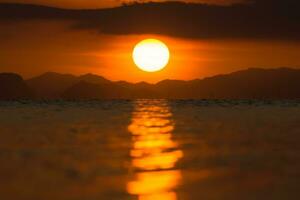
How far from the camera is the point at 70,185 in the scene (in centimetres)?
1886

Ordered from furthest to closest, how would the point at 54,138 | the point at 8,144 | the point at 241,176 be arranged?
the point at 54,138 < the point at 8,144 < the point at 241,176

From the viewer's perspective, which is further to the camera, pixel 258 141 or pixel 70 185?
pixel 258 141

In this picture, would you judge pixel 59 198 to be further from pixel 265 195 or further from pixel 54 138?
pixel 54 138

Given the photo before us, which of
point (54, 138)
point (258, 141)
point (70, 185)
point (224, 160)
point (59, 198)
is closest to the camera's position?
point (59, 198)

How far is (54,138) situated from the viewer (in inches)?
1505

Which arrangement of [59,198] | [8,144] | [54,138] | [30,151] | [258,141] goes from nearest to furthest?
[59,198], [30,151], [8,144], [258,141], [54,138]

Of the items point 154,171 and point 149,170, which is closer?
point 154,171

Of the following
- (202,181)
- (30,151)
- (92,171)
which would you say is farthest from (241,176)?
(30,151)

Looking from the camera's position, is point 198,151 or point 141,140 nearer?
point 198,151

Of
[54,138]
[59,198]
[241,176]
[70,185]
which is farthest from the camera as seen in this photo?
[54,138]

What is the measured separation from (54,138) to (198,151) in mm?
11830

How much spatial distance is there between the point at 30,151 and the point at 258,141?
13.8 m

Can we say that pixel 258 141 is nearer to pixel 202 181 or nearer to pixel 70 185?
pixel 202 181

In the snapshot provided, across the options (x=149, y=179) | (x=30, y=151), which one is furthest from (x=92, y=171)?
(x=30, y=151)
